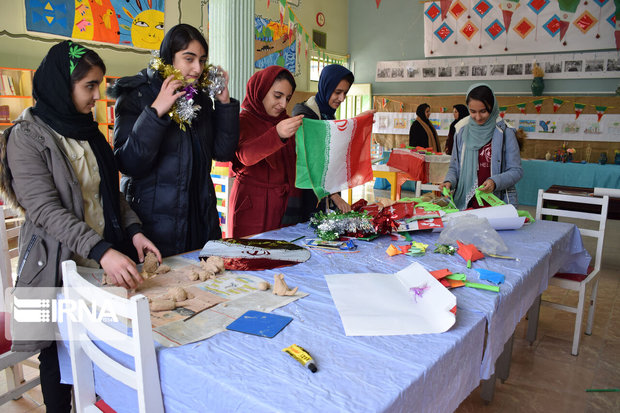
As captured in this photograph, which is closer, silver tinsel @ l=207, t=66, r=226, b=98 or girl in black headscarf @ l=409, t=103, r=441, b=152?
silver tinsel @ l=207, t=66, r=226, b=98

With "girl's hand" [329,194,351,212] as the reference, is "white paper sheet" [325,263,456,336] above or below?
below

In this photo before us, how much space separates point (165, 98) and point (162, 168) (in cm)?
29

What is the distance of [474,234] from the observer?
6.38 ft

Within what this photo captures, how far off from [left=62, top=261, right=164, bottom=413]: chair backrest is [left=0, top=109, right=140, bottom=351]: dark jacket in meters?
0.23

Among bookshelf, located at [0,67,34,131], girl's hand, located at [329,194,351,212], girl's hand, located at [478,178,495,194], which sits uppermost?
bookshelf, located at [0,67,34,131]

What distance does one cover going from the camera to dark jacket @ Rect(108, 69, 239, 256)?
169 cm

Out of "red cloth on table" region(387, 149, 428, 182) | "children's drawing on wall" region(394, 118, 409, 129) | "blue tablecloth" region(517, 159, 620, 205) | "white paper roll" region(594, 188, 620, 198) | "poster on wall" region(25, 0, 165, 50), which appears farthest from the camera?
"children's drawing on wall" region(394, 118, 409, 129)

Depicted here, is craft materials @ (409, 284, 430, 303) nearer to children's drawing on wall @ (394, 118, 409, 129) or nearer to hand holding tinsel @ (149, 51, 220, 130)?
hand holding tinsel @ (149, 51, 220, 130)

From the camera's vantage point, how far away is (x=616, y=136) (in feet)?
25.1

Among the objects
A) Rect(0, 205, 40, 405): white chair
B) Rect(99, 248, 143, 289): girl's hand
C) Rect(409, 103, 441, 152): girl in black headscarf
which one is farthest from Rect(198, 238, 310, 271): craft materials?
Rect(409, 103, 441, 152): girl in black headscarf

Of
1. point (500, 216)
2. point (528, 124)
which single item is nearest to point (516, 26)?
point (528, 124)

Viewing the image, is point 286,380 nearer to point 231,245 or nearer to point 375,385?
point 375,385

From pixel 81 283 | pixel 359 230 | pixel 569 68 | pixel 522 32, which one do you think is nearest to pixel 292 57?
pixel 522 32

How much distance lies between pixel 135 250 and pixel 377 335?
1075mm
